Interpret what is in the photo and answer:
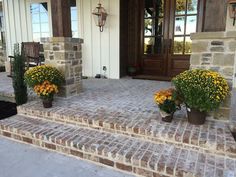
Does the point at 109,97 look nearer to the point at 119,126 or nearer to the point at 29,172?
the point at 119,126

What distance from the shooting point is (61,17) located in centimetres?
343

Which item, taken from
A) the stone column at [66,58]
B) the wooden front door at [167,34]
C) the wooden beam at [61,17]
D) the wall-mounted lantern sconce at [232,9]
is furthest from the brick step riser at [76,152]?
the wooden front door at [167,34]

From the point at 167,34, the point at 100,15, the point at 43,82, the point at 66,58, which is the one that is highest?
the point at 100,15

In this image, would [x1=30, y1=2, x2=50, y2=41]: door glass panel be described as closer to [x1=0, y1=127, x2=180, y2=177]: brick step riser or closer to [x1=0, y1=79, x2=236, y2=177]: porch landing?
[x1=0, y1=79, x2=236, y2=177]: porch landing

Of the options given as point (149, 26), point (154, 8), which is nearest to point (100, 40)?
point (149, 26)

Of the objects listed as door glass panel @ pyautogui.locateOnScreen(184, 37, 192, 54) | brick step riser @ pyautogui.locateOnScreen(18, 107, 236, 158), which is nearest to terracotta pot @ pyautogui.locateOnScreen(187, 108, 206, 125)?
brick step riser @ pyautogui.locateOnScreen(18, 107, 236, 158)

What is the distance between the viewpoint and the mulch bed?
3456 mm

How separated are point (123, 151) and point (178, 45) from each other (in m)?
3.68

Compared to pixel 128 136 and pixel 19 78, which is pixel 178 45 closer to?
pixel 128 136

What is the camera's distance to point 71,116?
288 centimetres

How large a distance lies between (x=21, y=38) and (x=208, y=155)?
632 cm

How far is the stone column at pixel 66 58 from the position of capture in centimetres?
355

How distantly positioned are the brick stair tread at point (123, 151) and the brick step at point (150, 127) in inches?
2.6

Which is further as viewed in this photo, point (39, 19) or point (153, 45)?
point (39, 19)
